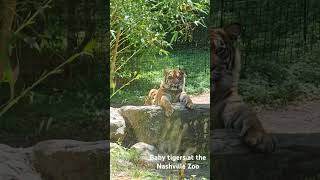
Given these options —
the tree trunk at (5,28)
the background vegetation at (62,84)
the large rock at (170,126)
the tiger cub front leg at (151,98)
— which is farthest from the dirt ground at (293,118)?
the tree trunk at (5,28)

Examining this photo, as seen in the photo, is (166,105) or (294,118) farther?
(294,118)

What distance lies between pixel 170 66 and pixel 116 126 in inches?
23.7

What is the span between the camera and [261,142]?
→ 3.94m

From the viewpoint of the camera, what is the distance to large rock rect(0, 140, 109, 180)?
3963 mm

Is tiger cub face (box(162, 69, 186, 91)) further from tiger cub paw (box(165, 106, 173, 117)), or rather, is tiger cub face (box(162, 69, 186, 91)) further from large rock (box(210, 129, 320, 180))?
large rock (box(210, 129, 320, 180))

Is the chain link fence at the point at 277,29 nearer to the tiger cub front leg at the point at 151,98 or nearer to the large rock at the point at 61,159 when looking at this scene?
the tiger cub front leg at the point at 151,98

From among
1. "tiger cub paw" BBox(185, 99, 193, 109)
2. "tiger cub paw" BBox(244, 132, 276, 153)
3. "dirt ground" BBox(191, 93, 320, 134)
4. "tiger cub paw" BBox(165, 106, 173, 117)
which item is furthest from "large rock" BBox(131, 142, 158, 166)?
"dirt ground" BBox(191, 93, 320, 134)

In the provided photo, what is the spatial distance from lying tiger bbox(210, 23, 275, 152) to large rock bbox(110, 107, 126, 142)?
0.68 metres

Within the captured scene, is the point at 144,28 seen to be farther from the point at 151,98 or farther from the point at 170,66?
the point at 151,98

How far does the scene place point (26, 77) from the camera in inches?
154

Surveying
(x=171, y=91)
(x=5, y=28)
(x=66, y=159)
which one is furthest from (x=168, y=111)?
(x=5, y=28)

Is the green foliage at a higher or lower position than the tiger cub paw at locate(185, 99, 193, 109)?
higher

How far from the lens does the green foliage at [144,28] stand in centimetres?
383

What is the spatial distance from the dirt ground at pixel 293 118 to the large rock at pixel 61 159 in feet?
4.11
